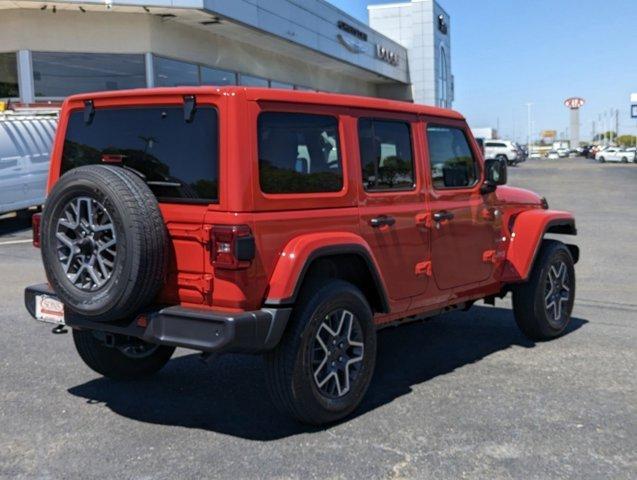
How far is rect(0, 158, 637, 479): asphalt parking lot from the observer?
12.5 ft

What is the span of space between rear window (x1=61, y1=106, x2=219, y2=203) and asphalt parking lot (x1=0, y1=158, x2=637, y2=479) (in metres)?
1.39

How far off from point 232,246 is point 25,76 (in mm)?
18805

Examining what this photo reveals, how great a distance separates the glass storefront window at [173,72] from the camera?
21.9 m

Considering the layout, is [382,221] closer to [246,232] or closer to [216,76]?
[246,232]

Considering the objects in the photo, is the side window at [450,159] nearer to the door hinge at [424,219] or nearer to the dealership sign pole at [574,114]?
the door hinge at [424,219]

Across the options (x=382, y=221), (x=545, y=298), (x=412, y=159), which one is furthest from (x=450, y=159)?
(x=545, y=298)

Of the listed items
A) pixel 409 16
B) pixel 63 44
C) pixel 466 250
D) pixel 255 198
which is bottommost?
pixel 466 250

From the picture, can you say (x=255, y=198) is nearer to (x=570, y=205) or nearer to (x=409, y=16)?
(x=570, y=205)

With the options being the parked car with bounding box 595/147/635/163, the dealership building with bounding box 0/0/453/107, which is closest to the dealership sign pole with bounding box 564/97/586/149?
the parked car with bounding box 595/147/635/163

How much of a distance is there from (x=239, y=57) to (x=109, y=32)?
18.5ft

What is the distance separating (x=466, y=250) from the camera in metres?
5.51

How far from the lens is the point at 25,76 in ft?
66.9

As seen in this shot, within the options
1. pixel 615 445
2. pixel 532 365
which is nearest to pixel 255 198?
pixel 615 445

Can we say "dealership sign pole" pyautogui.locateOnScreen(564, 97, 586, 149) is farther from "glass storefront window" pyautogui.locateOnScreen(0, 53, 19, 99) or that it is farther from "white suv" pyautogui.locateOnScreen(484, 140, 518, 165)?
"glass storefront window" pyautogui.locateOnScreen(0, 53, 19, 99)
